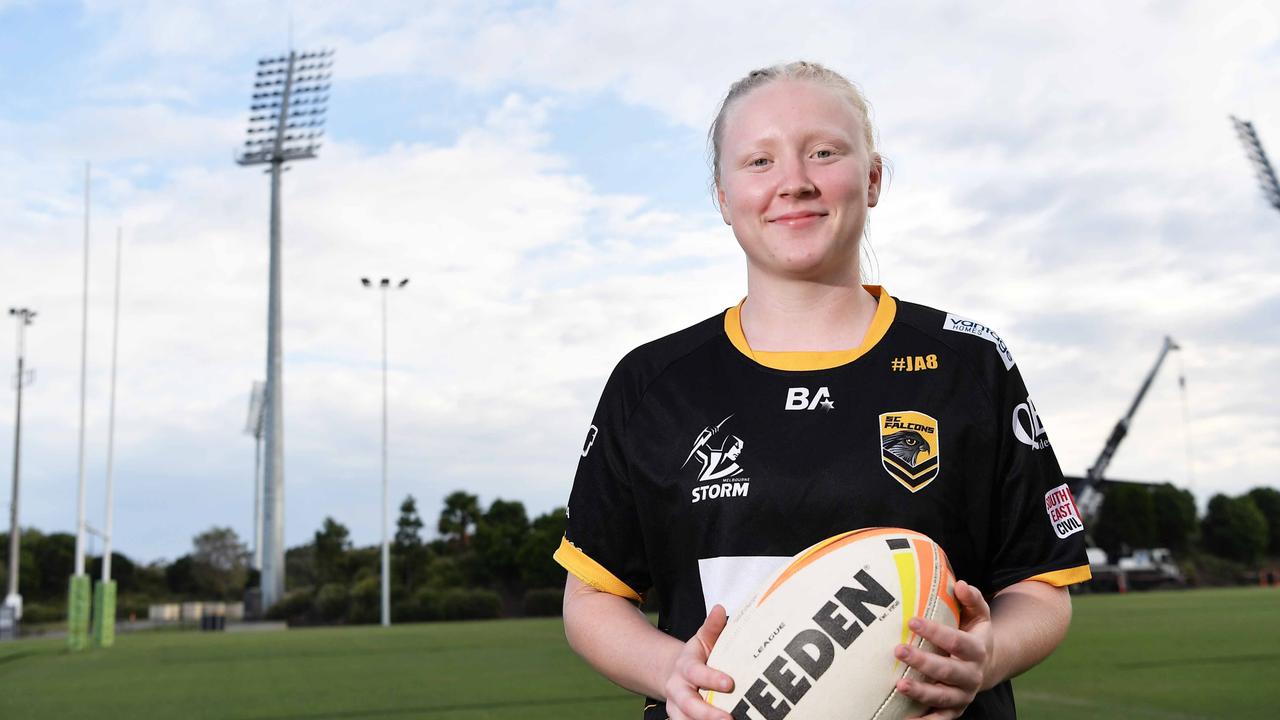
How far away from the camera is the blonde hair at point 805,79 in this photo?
218 cm

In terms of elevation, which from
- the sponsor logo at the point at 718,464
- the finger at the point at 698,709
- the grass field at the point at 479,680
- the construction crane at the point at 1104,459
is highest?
the construction crane at the point at 1104,459

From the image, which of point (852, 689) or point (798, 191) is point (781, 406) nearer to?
point (798, 191)

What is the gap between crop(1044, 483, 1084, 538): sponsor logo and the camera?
81.8 inches

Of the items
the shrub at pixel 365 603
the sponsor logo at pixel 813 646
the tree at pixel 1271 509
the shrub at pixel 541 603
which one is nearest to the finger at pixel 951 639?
the sponsor logo at pixel 813 646

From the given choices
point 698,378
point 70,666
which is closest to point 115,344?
point 70,666

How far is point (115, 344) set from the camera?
32.2 m

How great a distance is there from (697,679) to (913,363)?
28.8 inches

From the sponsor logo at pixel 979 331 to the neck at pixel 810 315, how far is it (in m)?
0.15

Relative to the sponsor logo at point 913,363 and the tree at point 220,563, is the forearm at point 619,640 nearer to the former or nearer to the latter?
the sponsor logo at point 913,363

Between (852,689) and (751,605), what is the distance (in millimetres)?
208

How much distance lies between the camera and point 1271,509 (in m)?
79.5

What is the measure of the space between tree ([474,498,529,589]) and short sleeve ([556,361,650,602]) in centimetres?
4484

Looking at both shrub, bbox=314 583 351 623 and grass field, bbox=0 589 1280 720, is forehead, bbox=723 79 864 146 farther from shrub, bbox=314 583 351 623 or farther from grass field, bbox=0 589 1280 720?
shrub, bbox=314 583 351 623

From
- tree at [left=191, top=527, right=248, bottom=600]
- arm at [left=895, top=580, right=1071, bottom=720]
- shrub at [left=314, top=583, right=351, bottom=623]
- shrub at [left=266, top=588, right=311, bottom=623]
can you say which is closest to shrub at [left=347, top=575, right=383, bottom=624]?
shrub at [left=314, top=583, right=351, bottom=623]
